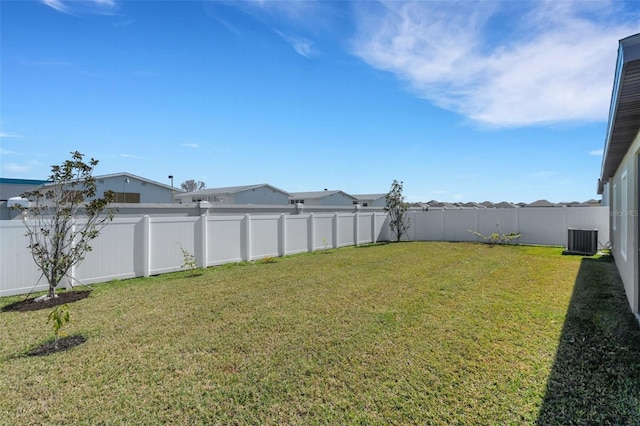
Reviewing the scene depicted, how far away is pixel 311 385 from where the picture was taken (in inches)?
114

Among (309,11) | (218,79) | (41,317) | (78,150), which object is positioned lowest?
(41,317)

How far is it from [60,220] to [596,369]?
9.02 meters

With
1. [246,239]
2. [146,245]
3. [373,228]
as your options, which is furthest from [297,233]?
[146,245]

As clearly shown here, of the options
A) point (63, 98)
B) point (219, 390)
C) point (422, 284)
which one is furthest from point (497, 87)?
point (63, 98)

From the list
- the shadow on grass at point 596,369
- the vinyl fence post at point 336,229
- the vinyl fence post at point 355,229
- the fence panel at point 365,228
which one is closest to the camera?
the shadow on grass at point 596,369

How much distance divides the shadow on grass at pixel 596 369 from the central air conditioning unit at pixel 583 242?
23.3 feet

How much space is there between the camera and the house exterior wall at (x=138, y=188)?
21578mm

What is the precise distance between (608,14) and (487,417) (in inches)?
309

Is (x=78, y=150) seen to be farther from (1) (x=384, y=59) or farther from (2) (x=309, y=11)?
(1) (x=384, y=59)

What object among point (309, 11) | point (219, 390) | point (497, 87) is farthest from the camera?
point (497, 87)

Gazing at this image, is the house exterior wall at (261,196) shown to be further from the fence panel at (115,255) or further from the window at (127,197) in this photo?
the fence panel at (115,255)

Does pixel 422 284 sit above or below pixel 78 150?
below

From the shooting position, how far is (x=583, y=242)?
11.3m

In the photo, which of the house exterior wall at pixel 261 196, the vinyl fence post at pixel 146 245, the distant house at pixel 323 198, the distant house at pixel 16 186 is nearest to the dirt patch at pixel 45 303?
the vinyl fence post at pixel 146 245
